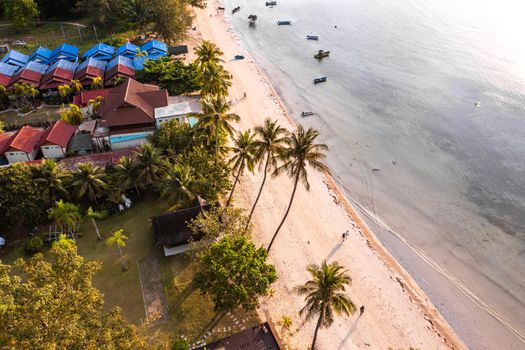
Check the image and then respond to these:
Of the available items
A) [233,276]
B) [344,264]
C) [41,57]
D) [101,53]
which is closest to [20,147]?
[101,53]

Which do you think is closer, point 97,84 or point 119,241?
point 119,241

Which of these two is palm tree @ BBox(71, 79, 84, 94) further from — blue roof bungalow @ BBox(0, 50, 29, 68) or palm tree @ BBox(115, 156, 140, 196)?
palm tree @ BBox(115, 156, 140, 196)

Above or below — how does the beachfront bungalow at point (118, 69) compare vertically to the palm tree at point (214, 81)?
below

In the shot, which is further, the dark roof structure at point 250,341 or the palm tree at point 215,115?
the palm tree at point 215,115

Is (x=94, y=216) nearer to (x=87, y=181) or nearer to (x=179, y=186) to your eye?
(x=87, y=181)

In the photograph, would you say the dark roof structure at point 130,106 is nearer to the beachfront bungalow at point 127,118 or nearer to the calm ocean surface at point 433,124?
the beachfront bungalow at point 127,118

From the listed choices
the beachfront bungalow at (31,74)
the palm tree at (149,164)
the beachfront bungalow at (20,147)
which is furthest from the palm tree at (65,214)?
the beachfront bungalow at (31,74)

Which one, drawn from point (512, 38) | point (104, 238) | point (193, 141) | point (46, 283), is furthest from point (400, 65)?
point (46, 283)
